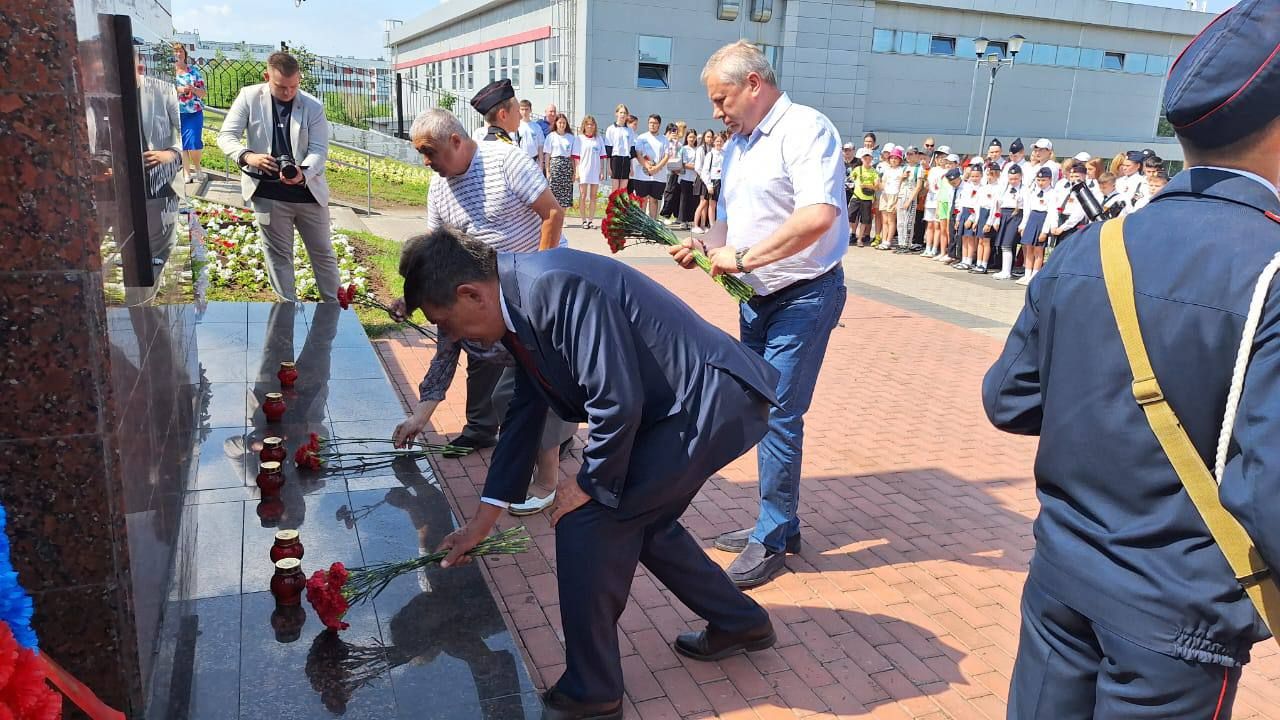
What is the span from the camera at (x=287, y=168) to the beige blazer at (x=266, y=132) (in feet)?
0.30

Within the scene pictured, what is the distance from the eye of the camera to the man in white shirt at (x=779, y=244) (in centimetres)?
351

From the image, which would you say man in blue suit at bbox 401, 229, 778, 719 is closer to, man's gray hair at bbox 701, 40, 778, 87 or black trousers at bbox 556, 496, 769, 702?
black trousers at bbox 556, 496, 769, 702

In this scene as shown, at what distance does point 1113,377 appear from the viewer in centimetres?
169

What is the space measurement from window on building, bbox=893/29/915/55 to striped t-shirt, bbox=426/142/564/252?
27598mm

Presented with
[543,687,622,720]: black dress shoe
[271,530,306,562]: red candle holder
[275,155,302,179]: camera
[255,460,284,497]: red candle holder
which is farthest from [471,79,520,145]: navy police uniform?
[543,687,622,720]: black dress shoe

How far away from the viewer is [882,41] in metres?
28.7

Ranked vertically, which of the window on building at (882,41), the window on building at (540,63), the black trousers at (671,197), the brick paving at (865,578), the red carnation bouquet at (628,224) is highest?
the window on building at (882,41)

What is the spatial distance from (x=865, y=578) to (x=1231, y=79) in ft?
9.00

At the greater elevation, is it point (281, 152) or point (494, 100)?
point (494, 100)

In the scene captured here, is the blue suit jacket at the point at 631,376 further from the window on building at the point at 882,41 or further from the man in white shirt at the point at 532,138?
the window on building at the point at 882,41

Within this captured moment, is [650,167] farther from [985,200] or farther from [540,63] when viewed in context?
[540,63]

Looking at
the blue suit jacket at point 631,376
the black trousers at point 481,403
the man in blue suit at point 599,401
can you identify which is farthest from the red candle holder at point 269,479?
the blue suit jacket at point 631,376

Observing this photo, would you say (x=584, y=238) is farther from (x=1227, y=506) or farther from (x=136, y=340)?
(x=1227, y=506)

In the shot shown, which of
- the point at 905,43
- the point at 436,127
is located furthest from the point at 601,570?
the point at 905,43
